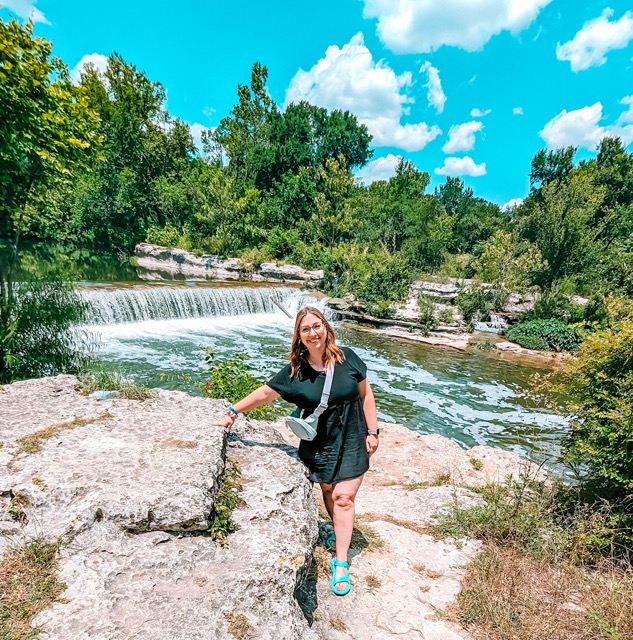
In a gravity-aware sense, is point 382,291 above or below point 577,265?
below

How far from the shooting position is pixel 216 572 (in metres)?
1.76

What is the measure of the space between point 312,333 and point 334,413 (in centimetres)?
54

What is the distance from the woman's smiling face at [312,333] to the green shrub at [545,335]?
51.6 feet

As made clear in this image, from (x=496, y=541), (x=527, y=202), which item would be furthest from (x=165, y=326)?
(x=527, y=202)

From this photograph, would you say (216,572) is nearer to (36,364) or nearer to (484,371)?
(36,364)

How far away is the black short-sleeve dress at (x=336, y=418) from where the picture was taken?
235 centimetres

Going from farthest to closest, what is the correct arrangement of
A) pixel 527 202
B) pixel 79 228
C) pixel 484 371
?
pixel 527 202, pixel 79 228, pixel 484 371

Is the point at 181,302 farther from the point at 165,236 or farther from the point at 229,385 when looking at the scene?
the point at 165,236

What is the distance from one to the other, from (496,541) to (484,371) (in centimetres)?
1036

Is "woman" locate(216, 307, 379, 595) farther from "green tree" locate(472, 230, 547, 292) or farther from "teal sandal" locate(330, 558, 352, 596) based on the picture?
"green tree" locate(472, 230, 547, 292)

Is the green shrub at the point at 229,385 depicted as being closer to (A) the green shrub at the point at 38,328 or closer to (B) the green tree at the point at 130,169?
(A) the green shrub at the point at 38,328

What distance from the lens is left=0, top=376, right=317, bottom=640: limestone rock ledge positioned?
153 centimetres

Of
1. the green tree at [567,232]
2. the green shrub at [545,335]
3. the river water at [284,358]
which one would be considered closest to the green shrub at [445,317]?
the river water at [284,358]

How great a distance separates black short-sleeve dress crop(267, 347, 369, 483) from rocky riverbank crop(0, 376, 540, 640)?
22 centimetres
